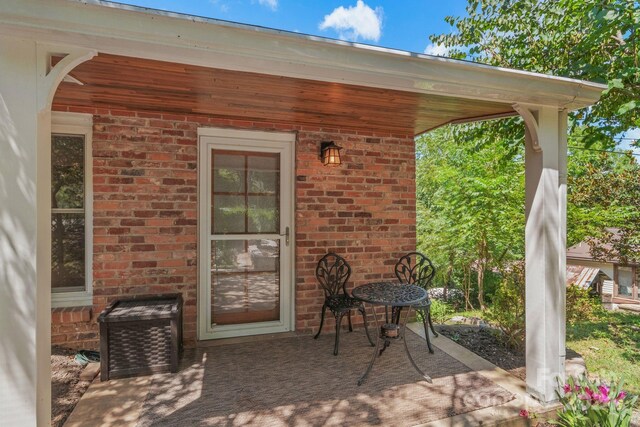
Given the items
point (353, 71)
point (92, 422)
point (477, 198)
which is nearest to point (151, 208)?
point (92, 422)

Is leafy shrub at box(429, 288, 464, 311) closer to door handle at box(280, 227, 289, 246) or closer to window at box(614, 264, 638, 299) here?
door handle at box(280, 227, 289, 246)

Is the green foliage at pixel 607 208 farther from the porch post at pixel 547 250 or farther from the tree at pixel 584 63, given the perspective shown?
the porch post at pixel 547 250

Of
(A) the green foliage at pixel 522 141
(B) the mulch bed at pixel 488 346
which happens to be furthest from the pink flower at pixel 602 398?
(A) the green foliage at pixel 522 141

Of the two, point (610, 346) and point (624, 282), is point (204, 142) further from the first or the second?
point (624, 282)

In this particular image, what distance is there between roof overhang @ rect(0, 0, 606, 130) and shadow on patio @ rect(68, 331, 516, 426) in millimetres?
2054

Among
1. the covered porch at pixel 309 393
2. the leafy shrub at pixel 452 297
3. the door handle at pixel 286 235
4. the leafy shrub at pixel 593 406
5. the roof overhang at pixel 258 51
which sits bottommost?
the leafy shrub at pixel 452 297

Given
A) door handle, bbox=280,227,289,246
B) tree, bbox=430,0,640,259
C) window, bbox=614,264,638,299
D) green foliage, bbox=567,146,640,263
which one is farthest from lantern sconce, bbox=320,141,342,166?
window, bbox=614,264,638,299

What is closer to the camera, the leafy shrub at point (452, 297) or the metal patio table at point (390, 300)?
the metal patio table at point (390, 300)

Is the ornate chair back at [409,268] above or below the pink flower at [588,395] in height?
above

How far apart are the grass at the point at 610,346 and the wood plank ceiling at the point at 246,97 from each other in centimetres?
256

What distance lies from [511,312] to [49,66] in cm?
Answer: 405

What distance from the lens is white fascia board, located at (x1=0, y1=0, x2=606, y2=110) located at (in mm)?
1454

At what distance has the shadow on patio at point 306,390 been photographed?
7.09ft

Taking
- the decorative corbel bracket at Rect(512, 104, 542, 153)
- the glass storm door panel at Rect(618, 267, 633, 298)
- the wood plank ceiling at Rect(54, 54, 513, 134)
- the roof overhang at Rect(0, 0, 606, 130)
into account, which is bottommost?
the glass storm door panel at Rect(618, 267, 633, 298)
